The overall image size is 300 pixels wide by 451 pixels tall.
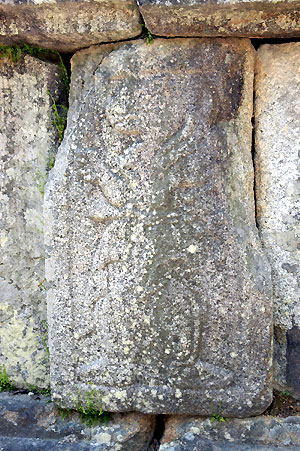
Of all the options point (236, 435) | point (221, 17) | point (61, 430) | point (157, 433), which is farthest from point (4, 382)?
point (221, 17)

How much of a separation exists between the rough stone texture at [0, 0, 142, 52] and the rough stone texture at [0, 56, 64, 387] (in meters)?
0.21

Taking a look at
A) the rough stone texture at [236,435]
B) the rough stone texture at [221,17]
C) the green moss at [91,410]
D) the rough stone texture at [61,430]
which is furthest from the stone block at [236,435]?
the rough stone texture at [221,17]

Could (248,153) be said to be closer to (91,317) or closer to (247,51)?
(247,51)

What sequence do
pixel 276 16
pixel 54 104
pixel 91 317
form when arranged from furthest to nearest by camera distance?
1. pixel 54 104
2. pixel 91 317
3. pixel 276 16

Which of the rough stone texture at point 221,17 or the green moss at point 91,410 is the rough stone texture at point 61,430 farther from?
the rough stone texture at point 221,17

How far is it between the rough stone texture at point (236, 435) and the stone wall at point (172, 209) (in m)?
0.06

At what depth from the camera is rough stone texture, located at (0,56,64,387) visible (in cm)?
179

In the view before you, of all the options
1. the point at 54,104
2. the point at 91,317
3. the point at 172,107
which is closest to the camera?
the point at 172,107

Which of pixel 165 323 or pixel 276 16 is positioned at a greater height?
pixel 276 16

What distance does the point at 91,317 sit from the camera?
1.65 meters

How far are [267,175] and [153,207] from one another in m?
0.45

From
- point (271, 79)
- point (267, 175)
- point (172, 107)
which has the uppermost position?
point (271, 79)

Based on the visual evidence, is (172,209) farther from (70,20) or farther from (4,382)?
(4,382)

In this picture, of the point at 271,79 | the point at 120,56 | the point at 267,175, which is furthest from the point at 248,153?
the point at 120,56
